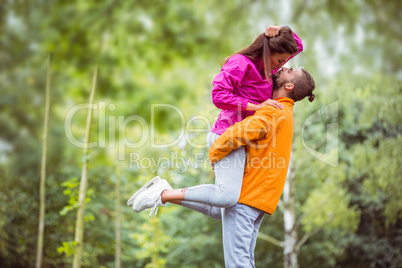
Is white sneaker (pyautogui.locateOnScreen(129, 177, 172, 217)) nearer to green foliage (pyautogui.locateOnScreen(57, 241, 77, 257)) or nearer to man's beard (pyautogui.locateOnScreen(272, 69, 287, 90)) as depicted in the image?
man's beard (pyautogui.locateOnScreen(272, 69, 287, 90))

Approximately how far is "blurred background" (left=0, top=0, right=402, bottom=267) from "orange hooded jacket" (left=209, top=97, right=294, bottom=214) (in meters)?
0.95

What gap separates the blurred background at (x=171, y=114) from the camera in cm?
348

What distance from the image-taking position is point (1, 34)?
4.84 meters

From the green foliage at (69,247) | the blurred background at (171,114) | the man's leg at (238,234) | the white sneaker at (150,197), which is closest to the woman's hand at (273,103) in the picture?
the man's leg at (238,234)

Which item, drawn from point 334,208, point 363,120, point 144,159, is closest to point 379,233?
point 334,208

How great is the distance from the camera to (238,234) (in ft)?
5.27

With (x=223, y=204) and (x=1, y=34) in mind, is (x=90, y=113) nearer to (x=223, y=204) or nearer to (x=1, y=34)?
(x=223, y=204)

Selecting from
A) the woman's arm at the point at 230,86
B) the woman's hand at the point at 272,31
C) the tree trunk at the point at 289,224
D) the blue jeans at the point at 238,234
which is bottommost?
the tree trunk at the point at 289,224

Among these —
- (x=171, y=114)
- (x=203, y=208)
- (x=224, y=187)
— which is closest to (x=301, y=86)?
(x=224, y=187)

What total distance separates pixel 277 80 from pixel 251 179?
469 mm

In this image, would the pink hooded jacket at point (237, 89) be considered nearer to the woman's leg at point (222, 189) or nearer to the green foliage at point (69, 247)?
the woman's leg at point (222, 189)

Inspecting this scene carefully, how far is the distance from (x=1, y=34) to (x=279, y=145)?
4381mm

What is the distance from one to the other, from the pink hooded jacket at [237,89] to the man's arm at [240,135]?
91 mm

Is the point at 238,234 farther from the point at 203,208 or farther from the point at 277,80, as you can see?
the point at 277,80
